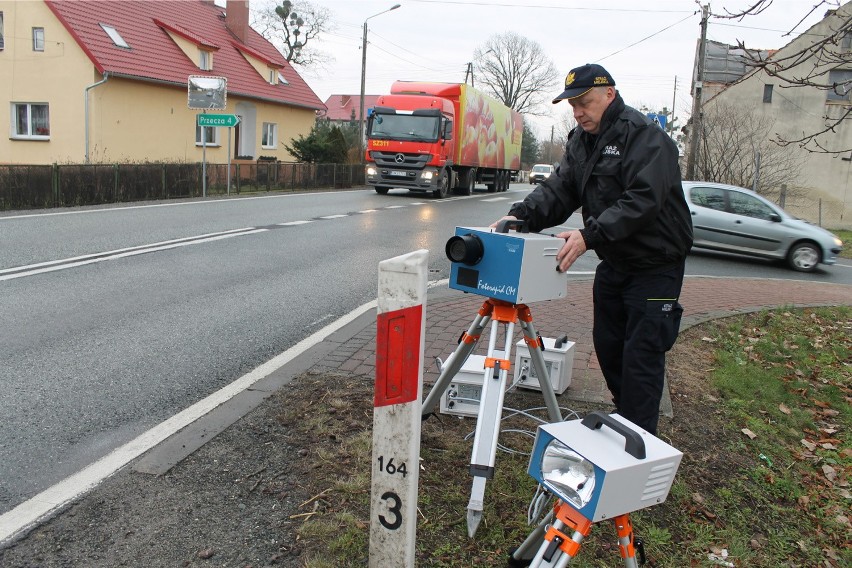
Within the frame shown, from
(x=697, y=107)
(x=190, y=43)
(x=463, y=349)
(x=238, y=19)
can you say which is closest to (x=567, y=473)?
(x=463, y=349)

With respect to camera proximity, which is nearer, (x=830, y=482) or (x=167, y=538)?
(x=167, y=538)

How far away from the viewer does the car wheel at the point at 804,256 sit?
47.3ft

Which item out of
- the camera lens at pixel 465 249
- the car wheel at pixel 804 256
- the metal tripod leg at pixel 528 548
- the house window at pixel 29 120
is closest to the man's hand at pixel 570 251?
the camera lens at pixel 465 249

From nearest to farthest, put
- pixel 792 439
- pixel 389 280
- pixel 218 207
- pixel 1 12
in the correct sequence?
pixel 389 280 < pixel 792 439 < pixel 218 207 < pixel 1 12

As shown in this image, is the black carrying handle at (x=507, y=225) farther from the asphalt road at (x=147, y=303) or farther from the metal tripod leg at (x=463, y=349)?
the asphalt road at (x=147, y=303)

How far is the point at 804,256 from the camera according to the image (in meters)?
14.5

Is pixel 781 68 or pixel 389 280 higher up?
pixel 781 68

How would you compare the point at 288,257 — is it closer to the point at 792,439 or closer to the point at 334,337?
the point at 334,337

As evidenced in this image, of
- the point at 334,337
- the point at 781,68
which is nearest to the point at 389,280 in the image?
the point at 334,337

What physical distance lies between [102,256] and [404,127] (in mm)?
15660

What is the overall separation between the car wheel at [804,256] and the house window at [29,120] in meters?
27.0

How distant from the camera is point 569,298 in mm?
8344

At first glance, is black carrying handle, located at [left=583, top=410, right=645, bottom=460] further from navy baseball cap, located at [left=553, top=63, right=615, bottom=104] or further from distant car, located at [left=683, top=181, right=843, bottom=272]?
distant car, located at [left=683, top=181, right=843, bottom=272]

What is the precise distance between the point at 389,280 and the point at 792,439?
3620 mm
